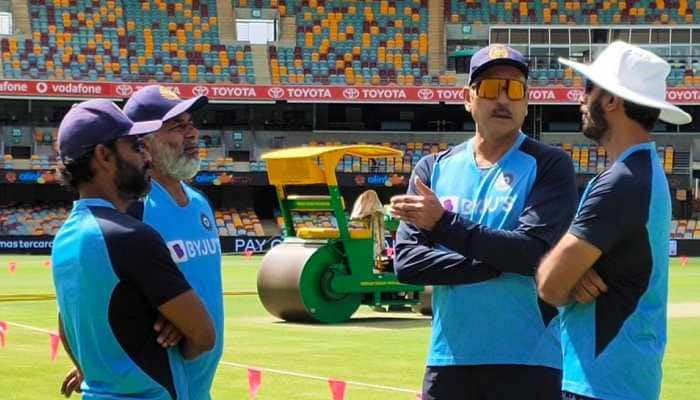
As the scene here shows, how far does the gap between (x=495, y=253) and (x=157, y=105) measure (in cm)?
160

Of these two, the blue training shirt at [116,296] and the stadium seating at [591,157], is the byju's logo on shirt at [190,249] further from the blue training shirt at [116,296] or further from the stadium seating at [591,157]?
the stadium seating at [591,157]

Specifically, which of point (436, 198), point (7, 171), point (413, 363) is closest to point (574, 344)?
point (436, 198)

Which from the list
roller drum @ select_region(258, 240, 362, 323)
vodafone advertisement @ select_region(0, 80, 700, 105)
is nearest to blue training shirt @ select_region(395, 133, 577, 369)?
roller drum @ select_region(258, 240, 362, 323)

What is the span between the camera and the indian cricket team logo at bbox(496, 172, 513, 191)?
5062mm

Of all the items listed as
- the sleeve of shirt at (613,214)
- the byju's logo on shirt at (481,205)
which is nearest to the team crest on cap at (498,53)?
the byju's logo on shirt at (481,205)

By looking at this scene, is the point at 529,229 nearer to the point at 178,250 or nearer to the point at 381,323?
the point at 178,250

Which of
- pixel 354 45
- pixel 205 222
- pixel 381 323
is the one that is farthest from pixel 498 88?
pixel 354 45

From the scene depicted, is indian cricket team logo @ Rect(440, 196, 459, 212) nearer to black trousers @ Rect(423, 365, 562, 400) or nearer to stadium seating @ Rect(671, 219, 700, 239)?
black trousers @ Rect(423, 365, 562, 400)

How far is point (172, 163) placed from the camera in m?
5.46

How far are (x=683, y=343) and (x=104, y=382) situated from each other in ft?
40.3

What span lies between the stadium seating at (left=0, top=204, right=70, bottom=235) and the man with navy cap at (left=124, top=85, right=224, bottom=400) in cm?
4004

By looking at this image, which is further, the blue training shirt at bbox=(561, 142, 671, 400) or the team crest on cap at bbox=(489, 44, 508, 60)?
the team crest on cap at bbox=(489, 44, 508, 60)

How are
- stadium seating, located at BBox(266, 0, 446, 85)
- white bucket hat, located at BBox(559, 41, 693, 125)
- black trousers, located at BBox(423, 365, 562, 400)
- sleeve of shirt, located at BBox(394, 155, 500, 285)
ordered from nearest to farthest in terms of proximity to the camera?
white bucket hat, located at BBox(559, 41, 693, 125) < black trousers, located at BBox(423, 365, 562, 400) < sleeve of shirt, located at BBox(394, 155, 500, 285) < stadium seating, located at BBox(266, 0, 446, 85)

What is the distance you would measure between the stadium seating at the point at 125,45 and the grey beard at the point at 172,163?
147ft
